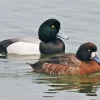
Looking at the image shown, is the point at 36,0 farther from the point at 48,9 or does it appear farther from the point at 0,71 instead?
the point at 0,71

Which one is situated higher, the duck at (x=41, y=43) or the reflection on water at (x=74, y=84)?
the duck at (x=41, y=43)

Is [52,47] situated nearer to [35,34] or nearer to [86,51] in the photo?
[35,34]

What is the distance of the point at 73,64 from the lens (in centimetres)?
1339

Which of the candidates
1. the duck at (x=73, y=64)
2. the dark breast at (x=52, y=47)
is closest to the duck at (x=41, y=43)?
the dark breast at (x=52, y=47)

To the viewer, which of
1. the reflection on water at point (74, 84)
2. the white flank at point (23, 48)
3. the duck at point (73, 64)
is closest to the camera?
the reflection on water at point (74, 84)

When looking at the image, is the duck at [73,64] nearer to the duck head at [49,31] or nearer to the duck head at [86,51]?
the duck head at [86,51]

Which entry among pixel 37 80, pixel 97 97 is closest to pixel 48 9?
pixel 37 80

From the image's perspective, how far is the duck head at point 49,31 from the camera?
54.9ft

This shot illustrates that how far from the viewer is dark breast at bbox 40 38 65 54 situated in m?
16.5

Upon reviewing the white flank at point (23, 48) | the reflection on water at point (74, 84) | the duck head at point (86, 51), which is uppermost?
the duck head at point (86, 51)

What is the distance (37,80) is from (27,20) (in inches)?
256

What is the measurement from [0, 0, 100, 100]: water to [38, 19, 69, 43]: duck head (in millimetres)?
468

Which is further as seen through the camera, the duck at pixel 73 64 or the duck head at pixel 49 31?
the duck head at pixel 49 31

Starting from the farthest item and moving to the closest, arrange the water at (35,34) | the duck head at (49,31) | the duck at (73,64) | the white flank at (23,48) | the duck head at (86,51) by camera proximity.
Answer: the duck head at (49,31), the white flank at (23,48), the duck head at (86,51), the duck at (73,64), the water at (35,34)
